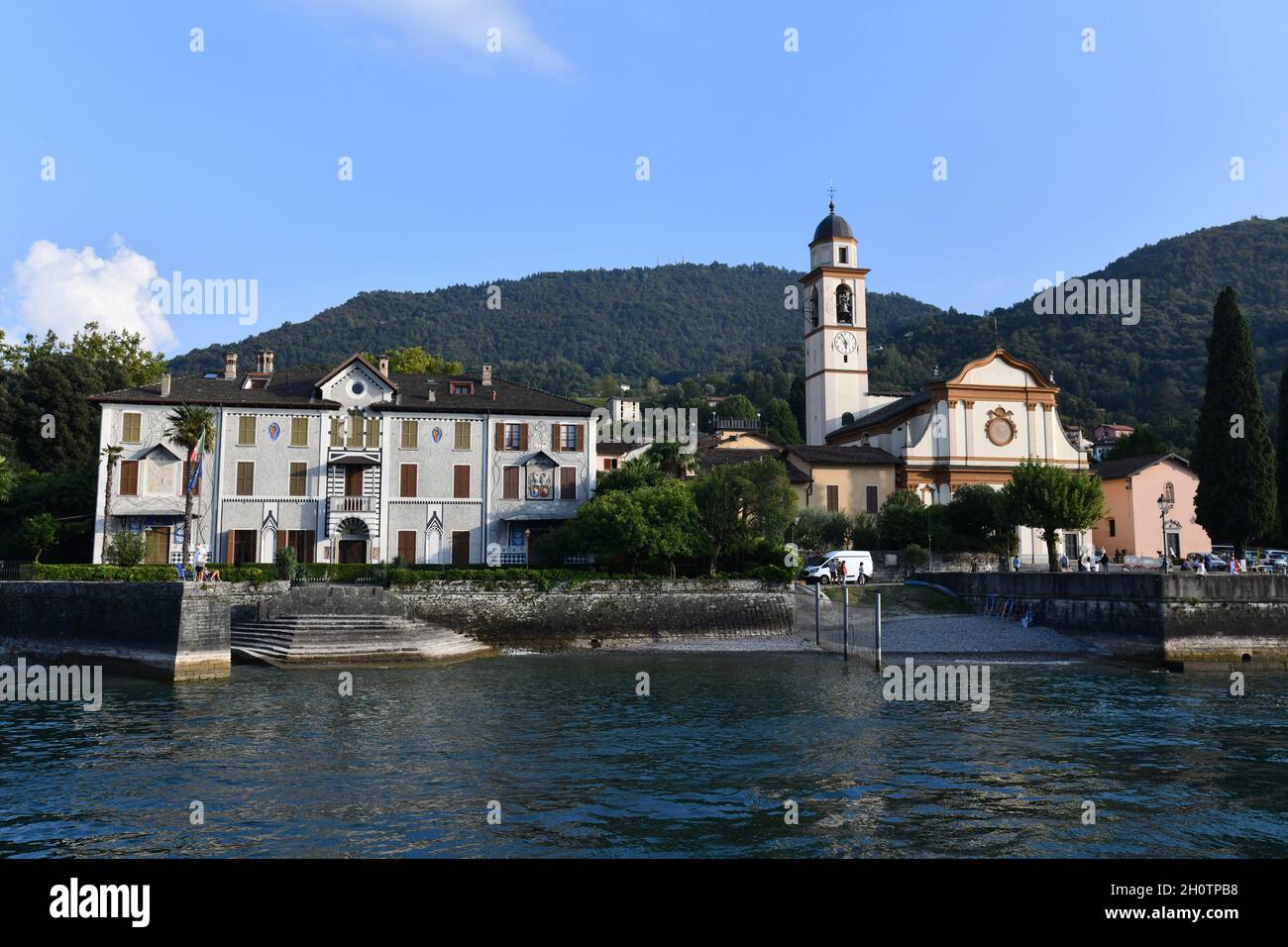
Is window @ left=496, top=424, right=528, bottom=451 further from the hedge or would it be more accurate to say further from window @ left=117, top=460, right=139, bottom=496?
window @ left=117, top=460, right=139, bottom=496

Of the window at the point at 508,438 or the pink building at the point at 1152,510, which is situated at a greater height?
the window at the point at 508,438

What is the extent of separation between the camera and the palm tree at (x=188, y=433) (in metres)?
40.7

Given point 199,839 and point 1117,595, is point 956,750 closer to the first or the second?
point 199,839

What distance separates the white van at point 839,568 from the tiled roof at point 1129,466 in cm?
2347

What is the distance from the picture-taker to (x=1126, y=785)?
15.3 metres

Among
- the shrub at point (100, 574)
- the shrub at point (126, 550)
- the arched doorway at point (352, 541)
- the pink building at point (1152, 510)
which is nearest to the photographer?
the shrub at point (100, 574)

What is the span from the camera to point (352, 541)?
146ft

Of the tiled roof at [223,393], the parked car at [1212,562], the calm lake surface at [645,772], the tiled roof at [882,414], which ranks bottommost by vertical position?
the calm lake surface at [645,772]

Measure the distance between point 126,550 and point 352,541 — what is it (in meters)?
9.75

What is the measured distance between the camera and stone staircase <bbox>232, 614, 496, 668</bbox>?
107 ft

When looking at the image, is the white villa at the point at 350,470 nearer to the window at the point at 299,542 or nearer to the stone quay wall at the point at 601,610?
the window at the point at 299,542

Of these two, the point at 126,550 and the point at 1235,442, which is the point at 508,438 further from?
the point at 1235,442

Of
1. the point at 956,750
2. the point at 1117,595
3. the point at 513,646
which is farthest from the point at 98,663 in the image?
the point at 1117,595

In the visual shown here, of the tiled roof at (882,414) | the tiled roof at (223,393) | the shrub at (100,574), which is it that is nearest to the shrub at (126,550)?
the shrub at (100,574)
